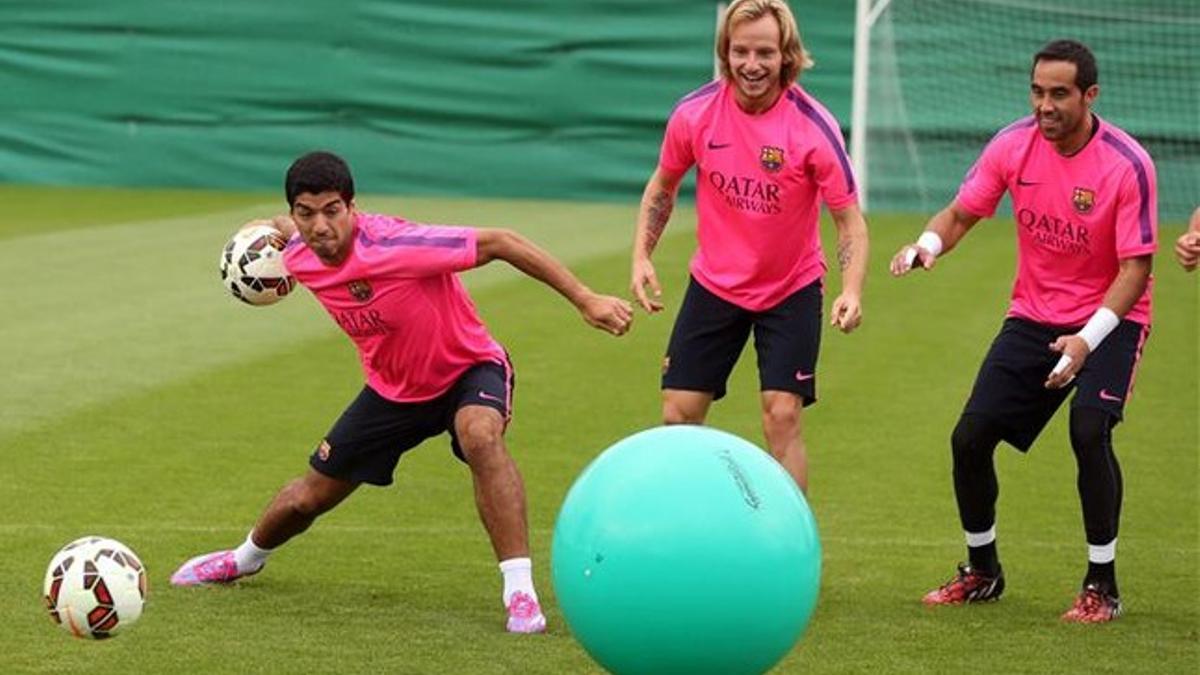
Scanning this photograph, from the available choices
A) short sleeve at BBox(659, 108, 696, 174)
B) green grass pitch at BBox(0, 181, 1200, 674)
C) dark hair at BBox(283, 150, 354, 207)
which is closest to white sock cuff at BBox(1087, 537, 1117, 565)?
green grass pitch at BBox(0, 181, 1200, 674)

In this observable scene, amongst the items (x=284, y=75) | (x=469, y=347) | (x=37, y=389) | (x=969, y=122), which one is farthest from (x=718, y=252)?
(x=284, y=75)

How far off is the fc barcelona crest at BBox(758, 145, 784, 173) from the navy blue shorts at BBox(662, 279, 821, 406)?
0.56 metres

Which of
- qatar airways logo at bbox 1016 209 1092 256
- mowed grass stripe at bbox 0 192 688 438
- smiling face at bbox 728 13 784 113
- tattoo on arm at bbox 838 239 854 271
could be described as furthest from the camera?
mowed grass stripe at bbox 0 192 688 438

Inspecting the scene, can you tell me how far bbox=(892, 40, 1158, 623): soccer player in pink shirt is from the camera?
355 inches

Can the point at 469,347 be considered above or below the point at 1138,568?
above

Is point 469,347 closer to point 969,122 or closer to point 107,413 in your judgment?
point 107,413

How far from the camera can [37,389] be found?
14344 millimetres

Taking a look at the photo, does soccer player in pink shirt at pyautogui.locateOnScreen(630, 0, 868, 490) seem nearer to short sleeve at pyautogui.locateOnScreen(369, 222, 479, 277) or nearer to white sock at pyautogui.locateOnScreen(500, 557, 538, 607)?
short sleeve at pyautogui.locateOnScreen(369, 222, 479, 277)

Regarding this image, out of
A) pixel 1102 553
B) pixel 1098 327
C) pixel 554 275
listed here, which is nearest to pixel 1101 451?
pixel 1102 553

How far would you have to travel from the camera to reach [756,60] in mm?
9562

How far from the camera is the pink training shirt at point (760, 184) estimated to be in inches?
384

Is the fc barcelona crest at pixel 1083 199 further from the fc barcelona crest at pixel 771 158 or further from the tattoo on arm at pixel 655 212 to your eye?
the tattoo on arm at pixel 655 212

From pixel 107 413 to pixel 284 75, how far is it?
1853 centimetres

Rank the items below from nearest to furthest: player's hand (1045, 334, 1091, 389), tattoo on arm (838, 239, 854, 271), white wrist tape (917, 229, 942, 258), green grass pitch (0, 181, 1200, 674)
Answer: green grass pitch (0, 181, 1200, 674), player's hand (1045, 334, 1091, 389), white wrist tape (917, 229, 942, 258), tattoo on arm (838, 239, 854, 271)
